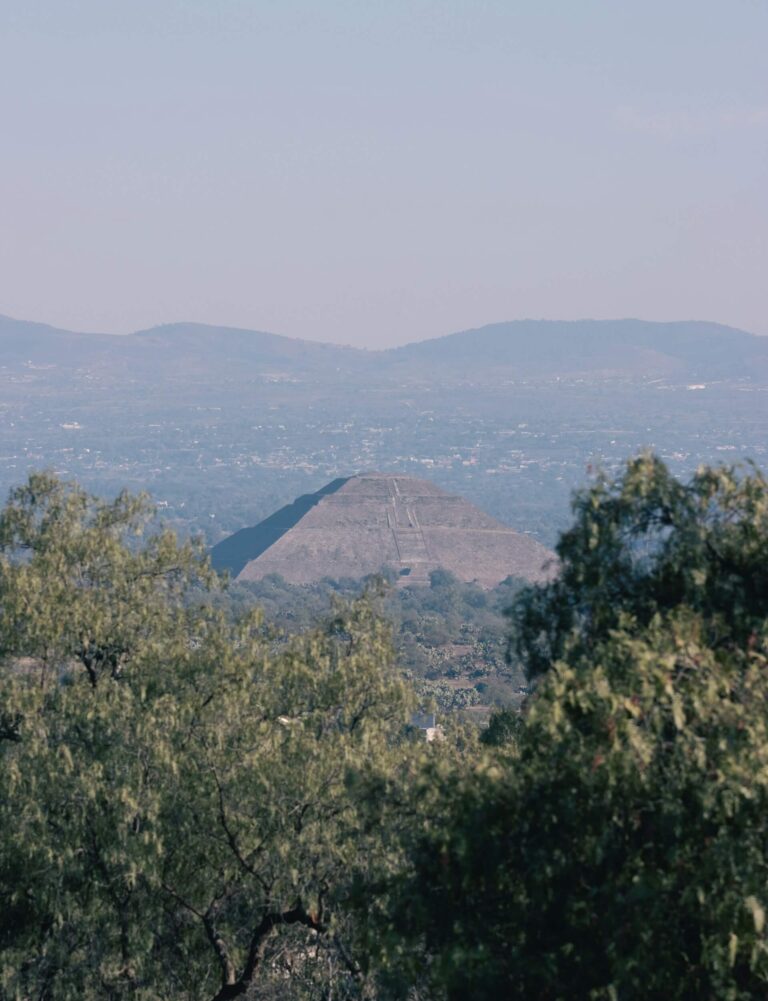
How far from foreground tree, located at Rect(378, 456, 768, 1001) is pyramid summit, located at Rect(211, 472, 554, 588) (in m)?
119

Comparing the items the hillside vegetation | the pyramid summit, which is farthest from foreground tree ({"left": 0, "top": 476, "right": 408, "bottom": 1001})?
the pyramid summit

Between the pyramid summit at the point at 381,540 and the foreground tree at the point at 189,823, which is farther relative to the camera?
the pyramid summit at the point at 381,540

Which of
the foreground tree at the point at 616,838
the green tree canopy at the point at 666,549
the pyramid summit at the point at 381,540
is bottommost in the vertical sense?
the pyramid summit at the point at 381,540

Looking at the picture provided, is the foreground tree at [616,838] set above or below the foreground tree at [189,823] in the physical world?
above

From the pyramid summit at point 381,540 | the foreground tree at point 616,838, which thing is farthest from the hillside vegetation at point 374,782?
the pyramid summit at point 381,540

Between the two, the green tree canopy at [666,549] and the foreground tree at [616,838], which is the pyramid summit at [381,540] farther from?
the foreground tree at [616,838]

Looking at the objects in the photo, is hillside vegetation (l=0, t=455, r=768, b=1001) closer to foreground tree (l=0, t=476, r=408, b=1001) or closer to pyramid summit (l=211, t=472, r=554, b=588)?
foreground tree (l=0, t=476, r=408, b=1001)

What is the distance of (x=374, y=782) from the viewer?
9078 mm

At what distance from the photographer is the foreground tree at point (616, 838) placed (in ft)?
24.4

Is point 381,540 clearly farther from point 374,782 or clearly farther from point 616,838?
point 616,838

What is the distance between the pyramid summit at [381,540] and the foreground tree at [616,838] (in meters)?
119

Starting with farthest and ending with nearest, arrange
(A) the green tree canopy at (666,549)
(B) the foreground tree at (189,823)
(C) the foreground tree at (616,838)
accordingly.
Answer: (B) the foreground tree at (189,823) → (A) the green tree canopy at (666,549) → (C) the foreground tree at (616,838)

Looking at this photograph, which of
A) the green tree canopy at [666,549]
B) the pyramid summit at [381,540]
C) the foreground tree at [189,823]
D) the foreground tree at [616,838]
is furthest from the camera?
the pyramid summit at [381,540]

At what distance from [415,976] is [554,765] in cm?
166
